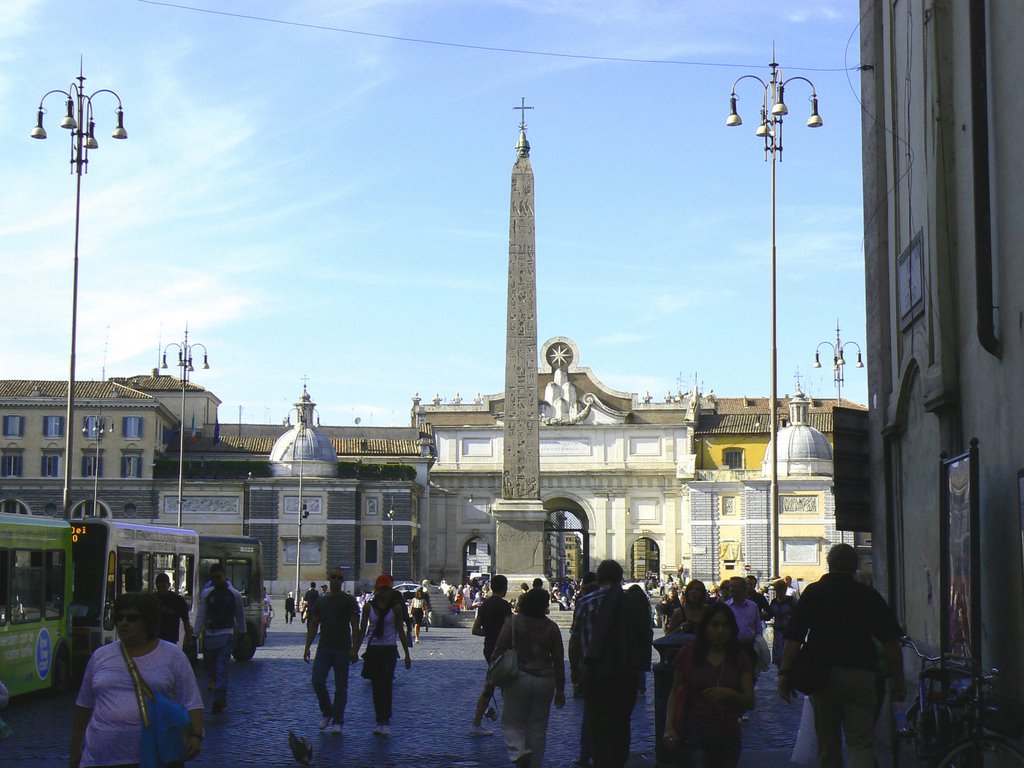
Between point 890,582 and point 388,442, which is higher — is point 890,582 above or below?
below

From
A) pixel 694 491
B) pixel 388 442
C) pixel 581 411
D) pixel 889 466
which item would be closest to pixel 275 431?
pixel 388 442

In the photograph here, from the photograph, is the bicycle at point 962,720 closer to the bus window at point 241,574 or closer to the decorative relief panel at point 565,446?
the bus window at point 241,574

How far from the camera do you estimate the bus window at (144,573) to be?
19.7m

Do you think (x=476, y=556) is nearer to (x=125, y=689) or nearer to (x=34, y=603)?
(x=34, y=603)

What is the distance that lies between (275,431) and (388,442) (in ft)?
30.4

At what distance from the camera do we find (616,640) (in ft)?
29.6

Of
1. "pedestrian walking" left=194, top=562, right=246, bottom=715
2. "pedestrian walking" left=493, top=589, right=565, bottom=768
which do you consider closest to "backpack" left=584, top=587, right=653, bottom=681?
"pedestrian walking" left=493, top=589, right=565, bottom=768

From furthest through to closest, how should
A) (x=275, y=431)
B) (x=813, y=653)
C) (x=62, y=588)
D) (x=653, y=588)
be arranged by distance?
(x=275, y=431), (x=653, y=588), (x=62, y=588), (x=813, y=653)

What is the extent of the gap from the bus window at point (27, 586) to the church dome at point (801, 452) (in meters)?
53.6

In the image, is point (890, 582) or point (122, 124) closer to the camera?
point (890, 582)

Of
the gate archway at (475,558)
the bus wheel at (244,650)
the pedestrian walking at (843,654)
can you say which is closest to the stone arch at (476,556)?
the gate archway at (475,558)

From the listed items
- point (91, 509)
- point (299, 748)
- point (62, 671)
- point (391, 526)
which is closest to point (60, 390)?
point (91, 509)

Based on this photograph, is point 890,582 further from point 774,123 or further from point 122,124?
point 122,124

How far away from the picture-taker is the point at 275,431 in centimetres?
8325
